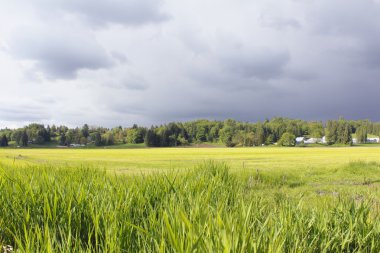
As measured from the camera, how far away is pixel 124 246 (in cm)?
347

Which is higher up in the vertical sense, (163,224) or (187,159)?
(163,224)

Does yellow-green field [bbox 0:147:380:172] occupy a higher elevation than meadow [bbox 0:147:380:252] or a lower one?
lower

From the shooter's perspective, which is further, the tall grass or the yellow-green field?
the yellow-green field

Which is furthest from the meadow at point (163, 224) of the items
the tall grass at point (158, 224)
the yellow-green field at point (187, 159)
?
the yellow-green field at point (187, 159)

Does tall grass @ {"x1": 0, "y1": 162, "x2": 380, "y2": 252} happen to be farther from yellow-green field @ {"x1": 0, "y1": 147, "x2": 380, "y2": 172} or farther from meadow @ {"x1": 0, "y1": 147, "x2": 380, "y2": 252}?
yellow-green field @ {"x1": 0, "y1": 147, "x2": 380, "y2": 172}

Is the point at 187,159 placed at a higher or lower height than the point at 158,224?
lower

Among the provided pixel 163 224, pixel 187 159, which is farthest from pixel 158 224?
pixel 187 159

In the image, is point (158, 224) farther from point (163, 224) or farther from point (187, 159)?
point (187, 159)

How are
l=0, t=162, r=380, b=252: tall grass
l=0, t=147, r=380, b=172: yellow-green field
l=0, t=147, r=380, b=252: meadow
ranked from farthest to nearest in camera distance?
l=0, t=147, r=380, b=172: yellow-green field < l=0, t=162, r=380, b=252: tall grass < l=0, t=147, r=380, b=252: meadow

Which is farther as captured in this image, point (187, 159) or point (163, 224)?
point (187, 159)

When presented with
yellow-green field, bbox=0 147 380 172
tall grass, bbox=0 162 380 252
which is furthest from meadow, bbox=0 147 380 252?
yellow-green field, bbox=0 147 380 172

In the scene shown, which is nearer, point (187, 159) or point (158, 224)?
point (158, 224)

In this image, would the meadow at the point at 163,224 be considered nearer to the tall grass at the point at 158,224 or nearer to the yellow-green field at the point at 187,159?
the tall grass at the point at 158,224

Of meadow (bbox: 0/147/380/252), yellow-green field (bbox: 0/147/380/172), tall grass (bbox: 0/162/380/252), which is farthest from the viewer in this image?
yellow-green field (bbox: 0/147/380/172)
